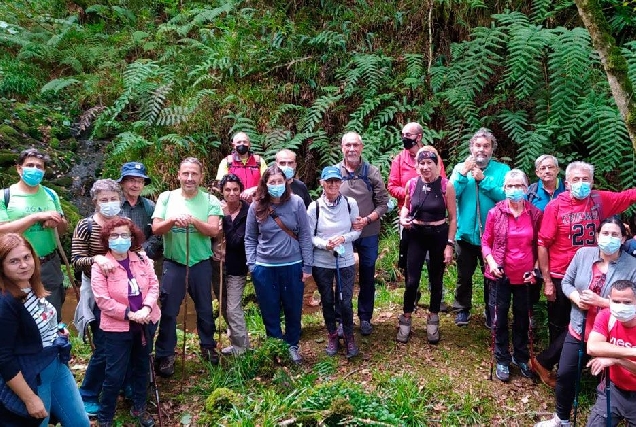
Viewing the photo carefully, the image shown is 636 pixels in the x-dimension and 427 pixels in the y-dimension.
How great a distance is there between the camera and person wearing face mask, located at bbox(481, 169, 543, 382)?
4.87 metres

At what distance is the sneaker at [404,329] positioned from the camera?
18.6 ft

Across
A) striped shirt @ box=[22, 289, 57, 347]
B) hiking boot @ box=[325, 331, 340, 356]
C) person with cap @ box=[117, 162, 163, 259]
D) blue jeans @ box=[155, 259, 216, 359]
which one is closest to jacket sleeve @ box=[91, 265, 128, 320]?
striped shirt @ box=[22, 289, 57, 347]

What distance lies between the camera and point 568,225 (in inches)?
185

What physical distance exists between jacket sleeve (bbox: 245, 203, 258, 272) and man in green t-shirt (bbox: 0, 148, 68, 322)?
1.64 meters

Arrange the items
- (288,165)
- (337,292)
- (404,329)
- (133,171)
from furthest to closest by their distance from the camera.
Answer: (404,329), (288,165), (337,292), (133,171)

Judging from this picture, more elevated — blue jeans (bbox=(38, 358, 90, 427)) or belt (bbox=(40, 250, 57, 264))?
belt (bbox=(40, 250, 57, 264))

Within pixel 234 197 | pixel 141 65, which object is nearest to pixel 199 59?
pixel 141 65

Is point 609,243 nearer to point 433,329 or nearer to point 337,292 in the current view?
point 433,329

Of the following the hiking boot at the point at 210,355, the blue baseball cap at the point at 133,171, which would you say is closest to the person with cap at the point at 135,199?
the blue baseball cap at the point at 133,171

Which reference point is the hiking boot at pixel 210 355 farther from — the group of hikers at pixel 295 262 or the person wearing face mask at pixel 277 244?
the person wearing face mask at pixel 277 244

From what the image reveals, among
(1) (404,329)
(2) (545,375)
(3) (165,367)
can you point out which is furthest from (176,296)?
(2) (545,375)

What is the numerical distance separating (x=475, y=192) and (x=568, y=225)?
1.10 metres

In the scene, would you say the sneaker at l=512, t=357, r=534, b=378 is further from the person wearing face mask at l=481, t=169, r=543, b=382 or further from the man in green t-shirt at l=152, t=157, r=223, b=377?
the man in green t-shirt at l=152, t=157, r=223, b=377

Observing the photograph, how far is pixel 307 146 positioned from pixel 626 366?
259 inches
